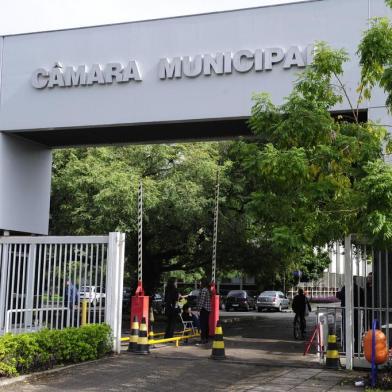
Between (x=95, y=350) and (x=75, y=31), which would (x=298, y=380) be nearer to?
(x=95, y=350)

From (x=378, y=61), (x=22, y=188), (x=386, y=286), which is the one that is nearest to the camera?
(x=378, y=61)

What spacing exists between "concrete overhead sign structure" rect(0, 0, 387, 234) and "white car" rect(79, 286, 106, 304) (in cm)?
410

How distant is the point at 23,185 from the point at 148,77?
15.8 ft

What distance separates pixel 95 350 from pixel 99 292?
1478 millimetres

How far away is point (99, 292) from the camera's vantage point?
1410cm

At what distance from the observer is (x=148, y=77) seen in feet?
53.4

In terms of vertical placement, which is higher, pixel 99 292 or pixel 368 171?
pixel 368 171

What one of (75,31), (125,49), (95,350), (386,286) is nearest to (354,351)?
(386,286)

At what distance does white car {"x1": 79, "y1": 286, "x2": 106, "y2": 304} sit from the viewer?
14.0 m

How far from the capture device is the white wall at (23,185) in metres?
17.1

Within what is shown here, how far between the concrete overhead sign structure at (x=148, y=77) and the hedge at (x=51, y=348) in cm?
525

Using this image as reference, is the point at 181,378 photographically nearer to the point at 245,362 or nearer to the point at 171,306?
the point at 245,362

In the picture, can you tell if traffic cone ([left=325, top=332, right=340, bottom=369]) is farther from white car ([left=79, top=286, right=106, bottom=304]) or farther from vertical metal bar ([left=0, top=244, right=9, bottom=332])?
vertical metal bar ([left=0, top=244, right=9, bottom=332])

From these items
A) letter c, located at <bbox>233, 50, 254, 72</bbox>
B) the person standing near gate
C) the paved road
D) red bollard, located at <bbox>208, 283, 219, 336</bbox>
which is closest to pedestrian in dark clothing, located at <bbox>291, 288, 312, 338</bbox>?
red bollard, located at <bbox>208, 283, 219, 336</bbox>
